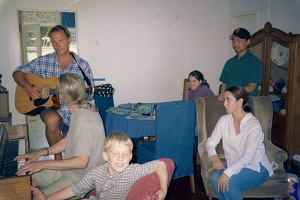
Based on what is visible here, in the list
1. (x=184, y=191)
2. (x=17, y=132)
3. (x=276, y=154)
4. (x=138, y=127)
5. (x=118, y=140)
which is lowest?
(x=184, y=191)

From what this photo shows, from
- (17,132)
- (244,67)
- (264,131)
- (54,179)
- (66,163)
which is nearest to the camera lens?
(66,163)

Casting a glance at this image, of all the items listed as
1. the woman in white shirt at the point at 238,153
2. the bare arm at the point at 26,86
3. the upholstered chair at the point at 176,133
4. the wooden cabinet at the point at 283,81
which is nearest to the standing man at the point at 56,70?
the bare arm at the point at 26,86

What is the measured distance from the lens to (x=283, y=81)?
360 cm

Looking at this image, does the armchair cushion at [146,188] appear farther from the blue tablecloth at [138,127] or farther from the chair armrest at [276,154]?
the blue tablecloth at [138,127]

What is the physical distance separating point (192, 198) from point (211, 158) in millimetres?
662

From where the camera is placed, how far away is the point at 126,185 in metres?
1.48

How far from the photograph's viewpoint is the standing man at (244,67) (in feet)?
10.3

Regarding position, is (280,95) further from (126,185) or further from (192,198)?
(126,185)

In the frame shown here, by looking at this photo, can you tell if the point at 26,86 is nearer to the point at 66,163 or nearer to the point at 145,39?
the point at 66,163

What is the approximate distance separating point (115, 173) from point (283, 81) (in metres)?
2.84

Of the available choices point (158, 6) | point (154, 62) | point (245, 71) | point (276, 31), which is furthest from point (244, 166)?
point (158, 6)

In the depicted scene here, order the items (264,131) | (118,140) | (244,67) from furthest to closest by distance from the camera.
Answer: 1. (244,67)
2. (264,131)
3. (118,140)

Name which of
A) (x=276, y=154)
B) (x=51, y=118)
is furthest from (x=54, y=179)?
(x=276, y=154)

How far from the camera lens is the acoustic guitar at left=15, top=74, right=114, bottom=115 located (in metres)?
2.82
